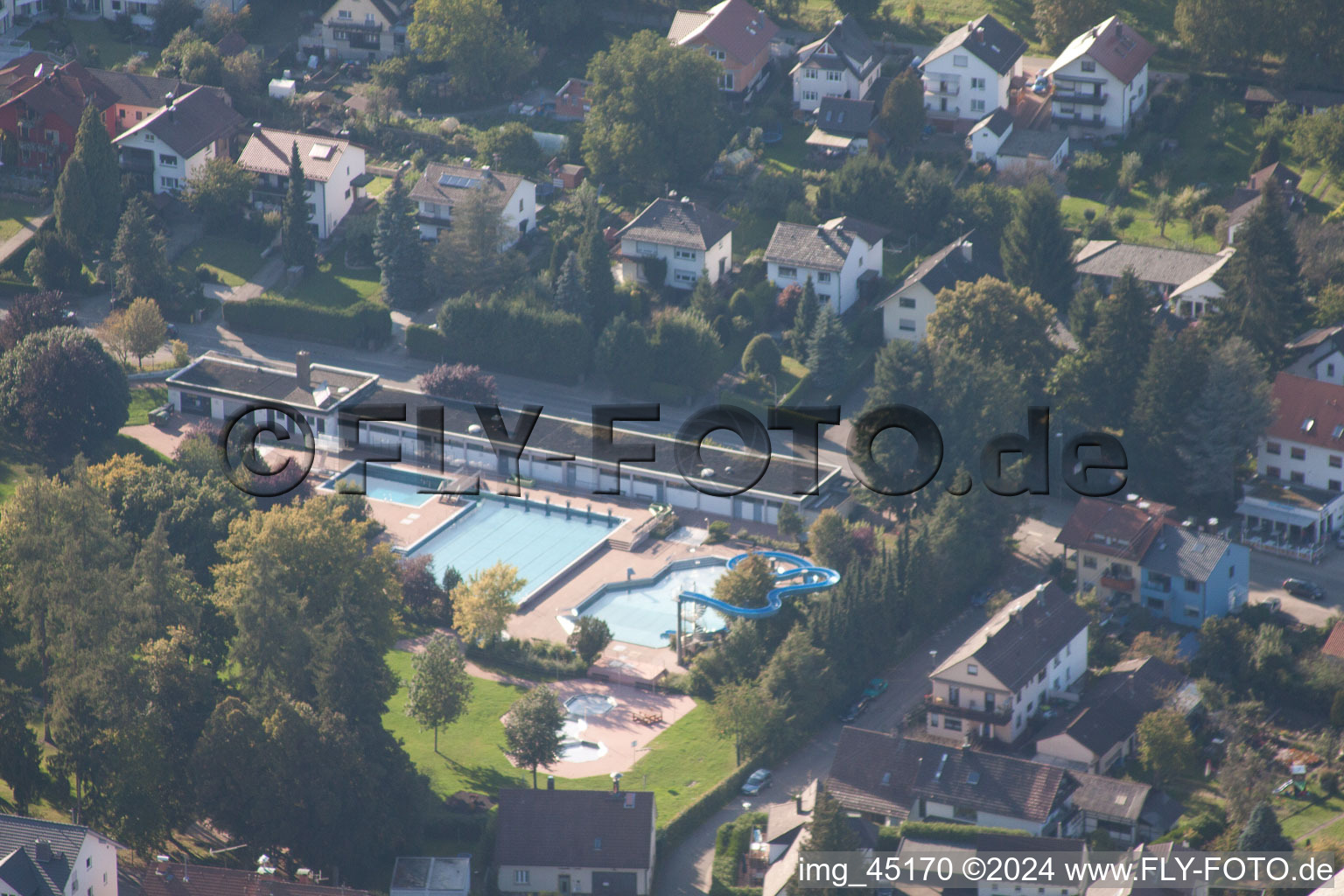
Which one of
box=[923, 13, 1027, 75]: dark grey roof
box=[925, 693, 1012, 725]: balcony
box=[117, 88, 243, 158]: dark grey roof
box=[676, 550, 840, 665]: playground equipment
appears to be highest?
box=[923, 13, 1027, 75]: dark grey roof

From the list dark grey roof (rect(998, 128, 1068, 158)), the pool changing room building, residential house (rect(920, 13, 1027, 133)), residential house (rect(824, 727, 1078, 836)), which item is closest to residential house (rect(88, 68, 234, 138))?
the pool changing room building

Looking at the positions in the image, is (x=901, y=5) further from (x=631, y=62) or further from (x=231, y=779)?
(x=231, y=779)

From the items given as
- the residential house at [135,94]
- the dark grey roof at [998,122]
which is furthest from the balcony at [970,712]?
A: the residential house at [135,94]

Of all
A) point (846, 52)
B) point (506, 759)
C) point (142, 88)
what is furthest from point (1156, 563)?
point (142, 88)

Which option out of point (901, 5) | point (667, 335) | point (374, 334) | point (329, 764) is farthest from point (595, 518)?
point (901, 5)

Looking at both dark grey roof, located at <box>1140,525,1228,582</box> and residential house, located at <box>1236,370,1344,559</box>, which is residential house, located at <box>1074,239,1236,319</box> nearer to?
residential house, located at <box>1236,370,1344,559</box>

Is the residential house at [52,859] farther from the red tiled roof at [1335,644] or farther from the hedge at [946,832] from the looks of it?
the red tiled roof at [1335,644]
